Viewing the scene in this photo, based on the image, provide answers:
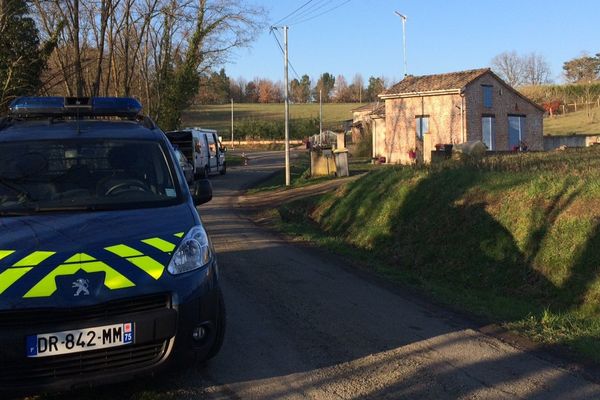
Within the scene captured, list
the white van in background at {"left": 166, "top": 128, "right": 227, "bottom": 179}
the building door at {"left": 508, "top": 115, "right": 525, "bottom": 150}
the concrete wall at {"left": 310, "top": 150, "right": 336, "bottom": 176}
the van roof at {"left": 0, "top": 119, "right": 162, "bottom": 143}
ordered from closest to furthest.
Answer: the van roof at {"left": 0, "top": 119, "right": 162, "bottom": 143} < the concrete wall at {"left": 310, "top": 150, "right": 336, "bottom": 176} < the white van in background at {"left": 166, "top": 128, "right": 227, "bottom": 179} < the building door at {"left": 508, "top": 115, "right": 525, "bottom": 150}

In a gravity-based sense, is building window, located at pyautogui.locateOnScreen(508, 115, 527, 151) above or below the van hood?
above

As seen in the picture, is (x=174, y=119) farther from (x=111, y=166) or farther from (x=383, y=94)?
(x=111, y=166)

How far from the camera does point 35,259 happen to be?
154 inches

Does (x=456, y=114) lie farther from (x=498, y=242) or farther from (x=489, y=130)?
(x=498, y=242)

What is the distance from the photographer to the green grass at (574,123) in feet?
197

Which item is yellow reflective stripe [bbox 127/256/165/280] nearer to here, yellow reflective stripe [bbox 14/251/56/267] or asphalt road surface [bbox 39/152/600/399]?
yellow reflective stripe [bbox 14/251/56/267]

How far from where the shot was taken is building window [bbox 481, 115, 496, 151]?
3581cm

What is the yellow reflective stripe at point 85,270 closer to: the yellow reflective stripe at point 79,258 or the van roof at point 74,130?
the yellow reflective stripe at point 79,258

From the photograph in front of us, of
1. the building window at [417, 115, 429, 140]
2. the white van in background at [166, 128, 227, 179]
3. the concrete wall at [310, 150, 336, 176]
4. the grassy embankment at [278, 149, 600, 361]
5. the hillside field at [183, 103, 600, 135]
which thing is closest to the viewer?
the grassy embankment at [278, 149, 600, 361]

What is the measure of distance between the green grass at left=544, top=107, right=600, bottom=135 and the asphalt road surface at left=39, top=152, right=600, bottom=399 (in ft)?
185

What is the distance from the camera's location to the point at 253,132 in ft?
273

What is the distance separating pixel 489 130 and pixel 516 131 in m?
3.00

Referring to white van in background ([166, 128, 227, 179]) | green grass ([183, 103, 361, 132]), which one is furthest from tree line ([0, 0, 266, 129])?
green grass ([183, 103, 361, 132])

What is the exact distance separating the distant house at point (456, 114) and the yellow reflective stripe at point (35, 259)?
102 ft
